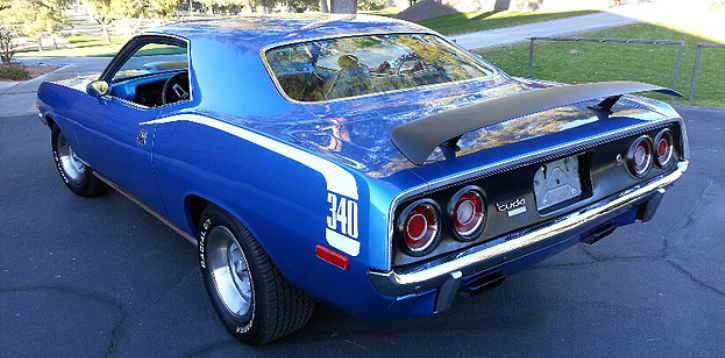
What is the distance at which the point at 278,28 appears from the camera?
134 inches

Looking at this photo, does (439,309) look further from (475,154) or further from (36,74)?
(36,74)

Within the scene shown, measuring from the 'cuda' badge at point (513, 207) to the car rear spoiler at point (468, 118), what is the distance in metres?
0.35

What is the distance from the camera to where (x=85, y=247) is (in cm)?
412

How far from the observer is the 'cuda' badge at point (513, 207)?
2.40m

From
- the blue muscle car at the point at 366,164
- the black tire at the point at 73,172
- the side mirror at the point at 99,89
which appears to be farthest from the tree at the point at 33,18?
the blue muscle car at the point at 366,164

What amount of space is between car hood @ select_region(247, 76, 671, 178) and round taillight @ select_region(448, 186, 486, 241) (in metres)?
0.16

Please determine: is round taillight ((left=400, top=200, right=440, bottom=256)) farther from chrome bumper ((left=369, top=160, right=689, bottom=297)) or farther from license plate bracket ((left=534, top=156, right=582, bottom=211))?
license plate bracket ((left=534, top=156, right=582, bottom=211))

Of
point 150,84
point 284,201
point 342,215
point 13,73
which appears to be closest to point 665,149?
point 342,215

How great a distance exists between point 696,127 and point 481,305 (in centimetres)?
538

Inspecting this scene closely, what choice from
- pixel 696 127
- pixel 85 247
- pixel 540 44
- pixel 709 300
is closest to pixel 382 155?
pixel 709 300

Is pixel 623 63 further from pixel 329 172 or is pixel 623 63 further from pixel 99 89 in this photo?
pixel 329 172

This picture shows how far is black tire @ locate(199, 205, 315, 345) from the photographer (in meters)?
2.61

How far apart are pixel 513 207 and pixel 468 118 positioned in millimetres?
444

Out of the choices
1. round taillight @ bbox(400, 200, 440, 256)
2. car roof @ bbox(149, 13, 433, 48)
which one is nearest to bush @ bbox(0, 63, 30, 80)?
car roof @ bbox(149, 13, 433, 48)
